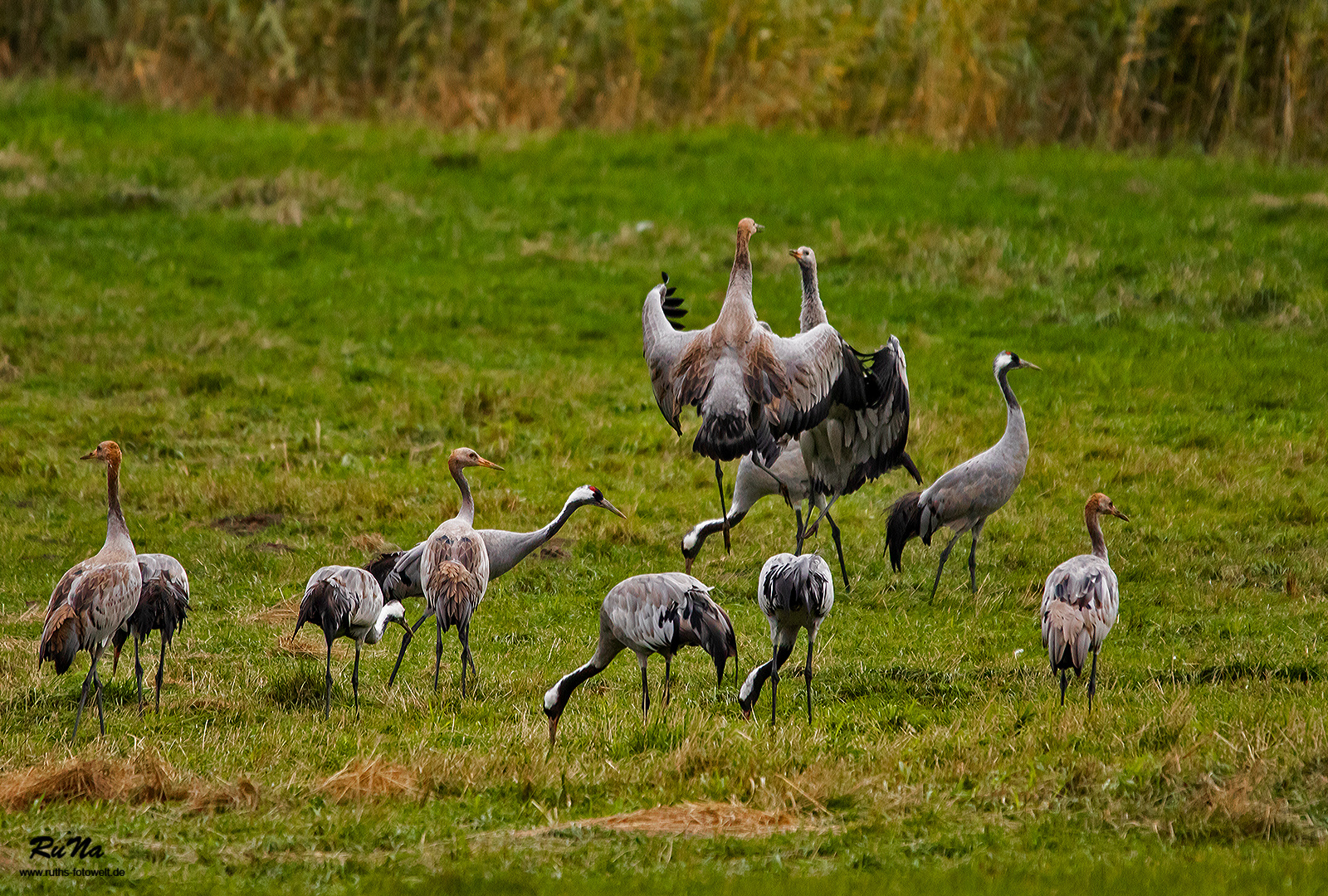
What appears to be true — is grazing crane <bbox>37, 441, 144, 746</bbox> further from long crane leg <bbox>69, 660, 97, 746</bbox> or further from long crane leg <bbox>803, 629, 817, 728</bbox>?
long crane leg <bbox>803, 629, 817, 728</bbox>

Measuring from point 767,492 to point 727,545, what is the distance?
74 cm

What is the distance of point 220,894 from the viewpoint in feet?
17.6

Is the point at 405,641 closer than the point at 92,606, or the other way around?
the point at 92,606

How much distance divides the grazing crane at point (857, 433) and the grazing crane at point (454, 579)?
247 cm

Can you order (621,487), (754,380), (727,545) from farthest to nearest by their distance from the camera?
(621,487), (727,545), (754,380)

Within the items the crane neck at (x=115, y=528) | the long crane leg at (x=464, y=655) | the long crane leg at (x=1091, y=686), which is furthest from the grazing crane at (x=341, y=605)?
the long crane leg at (x=1091, y=686)

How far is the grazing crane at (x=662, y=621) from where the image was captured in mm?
7602

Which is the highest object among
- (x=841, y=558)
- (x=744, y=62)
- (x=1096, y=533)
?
(x=744, y=62)

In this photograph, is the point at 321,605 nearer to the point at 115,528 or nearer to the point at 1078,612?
the point at 115,528

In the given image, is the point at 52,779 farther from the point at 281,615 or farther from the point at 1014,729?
the point at 1014,729

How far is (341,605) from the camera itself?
7938 mm

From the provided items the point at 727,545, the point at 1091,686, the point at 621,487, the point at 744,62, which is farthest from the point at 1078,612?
the point at 744,62

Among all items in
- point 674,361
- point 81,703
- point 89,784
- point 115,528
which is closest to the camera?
point 89,784

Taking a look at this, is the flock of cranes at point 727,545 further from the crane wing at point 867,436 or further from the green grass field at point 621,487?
the green grass field at point 621,487
